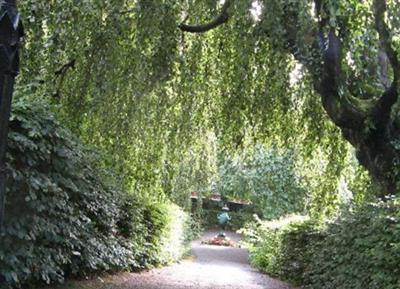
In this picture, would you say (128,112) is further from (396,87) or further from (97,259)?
(396,87)

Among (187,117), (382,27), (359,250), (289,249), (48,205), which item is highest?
(382,27)

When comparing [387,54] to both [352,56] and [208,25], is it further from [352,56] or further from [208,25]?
[208,25]

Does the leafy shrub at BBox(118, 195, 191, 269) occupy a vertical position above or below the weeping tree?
below

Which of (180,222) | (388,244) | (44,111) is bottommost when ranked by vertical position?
(180,222)

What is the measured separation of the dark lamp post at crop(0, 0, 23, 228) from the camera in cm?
204

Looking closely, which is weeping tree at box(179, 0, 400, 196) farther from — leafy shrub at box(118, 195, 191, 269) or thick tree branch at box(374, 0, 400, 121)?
leafy shrub at box(118, 195, 191, 269)

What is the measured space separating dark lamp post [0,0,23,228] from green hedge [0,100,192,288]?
9.63ft

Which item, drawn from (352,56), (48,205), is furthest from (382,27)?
(48,205)

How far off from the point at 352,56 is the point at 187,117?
2.60 metres

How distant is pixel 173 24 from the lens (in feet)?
20.5

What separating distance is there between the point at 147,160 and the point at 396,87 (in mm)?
4038

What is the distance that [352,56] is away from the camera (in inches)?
263

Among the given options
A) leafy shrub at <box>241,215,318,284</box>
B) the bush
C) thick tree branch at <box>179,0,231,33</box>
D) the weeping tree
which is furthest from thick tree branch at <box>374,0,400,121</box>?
leafy shrub at <box>241,215,318,284</box>

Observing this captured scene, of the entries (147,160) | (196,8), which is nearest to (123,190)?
(147,160)
